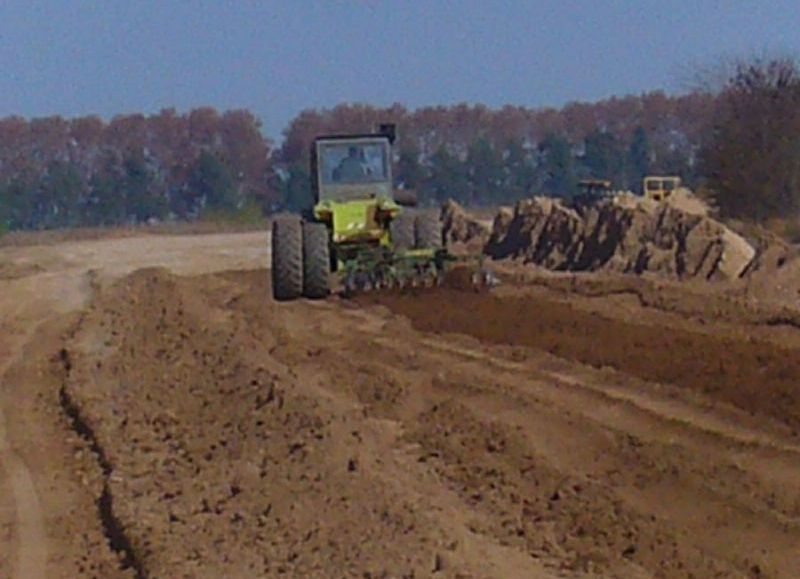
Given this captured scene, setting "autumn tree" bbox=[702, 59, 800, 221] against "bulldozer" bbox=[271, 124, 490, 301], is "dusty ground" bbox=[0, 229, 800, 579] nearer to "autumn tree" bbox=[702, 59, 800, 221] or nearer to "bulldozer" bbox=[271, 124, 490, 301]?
"bulldozer" bbox=[271, 124, 490, 301]

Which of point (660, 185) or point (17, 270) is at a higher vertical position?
point (660, 185)

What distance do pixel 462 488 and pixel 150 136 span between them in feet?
226

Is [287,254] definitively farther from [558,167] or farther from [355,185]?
[558,167]

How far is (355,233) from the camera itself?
21141 mm

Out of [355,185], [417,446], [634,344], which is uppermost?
[355,185]

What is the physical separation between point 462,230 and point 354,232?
1739 cm

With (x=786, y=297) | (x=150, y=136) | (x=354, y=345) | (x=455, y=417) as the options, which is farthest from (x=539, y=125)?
(x=455, y=417)

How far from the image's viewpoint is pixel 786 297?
20.6 meters

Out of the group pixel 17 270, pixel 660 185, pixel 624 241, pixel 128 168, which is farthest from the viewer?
pixel 128 168

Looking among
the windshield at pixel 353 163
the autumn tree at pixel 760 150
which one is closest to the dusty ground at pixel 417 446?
the windshield at pixel 353 163

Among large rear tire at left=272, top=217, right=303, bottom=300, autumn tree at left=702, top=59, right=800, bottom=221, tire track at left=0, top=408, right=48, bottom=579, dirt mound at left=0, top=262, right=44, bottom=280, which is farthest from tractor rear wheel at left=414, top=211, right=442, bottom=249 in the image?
dirt mound at left=0, top=262, right=44, bottom=280

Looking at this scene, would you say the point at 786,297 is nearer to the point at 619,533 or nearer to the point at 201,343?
the point at 201,343

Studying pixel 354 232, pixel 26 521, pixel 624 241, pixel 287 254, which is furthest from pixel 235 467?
pixel 624 241

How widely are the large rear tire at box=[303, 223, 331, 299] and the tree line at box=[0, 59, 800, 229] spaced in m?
44.2
